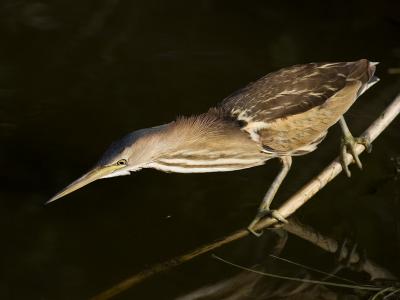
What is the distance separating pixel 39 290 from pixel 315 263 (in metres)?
1.25

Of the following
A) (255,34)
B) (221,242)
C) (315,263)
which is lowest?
(315,263)

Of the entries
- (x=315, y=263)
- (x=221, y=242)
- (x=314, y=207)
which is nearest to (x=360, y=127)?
(x=314, y=207)

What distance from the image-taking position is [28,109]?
4.91 meters

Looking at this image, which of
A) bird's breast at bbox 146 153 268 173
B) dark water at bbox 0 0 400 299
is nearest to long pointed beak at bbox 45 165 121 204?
bird's breast at bbox 146 153 268 173

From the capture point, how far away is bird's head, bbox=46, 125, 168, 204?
A: 11.3 ft

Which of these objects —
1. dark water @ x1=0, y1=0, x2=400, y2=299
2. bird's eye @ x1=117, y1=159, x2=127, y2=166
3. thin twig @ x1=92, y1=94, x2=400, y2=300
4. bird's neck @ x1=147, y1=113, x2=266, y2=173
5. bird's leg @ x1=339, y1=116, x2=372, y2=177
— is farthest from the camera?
bird's leg @ x1=339, y1=116, x2=372, y2=177

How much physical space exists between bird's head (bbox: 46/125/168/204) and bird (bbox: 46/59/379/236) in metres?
0.03

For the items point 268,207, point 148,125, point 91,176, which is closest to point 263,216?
point 268,207

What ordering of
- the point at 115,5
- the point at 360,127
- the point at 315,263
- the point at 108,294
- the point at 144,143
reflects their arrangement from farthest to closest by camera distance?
the point at 115,5 < the point at 360,127 < the point at 315,263 < the point at 144,143 < the point at 108,294

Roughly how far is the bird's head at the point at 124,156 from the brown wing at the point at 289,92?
0.45 m

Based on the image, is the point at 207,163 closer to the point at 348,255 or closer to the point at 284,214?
the point at 284,214

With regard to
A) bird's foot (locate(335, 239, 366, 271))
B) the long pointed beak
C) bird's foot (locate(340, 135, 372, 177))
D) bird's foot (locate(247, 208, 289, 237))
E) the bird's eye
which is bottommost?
bird's foot (locate(335, 239, 366, 271))

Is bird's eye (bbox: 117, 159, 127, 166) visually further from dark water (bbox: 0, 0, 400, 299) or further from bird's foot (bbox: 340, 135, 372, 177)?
bird's foot (bbox: 340, 135, 372, 177)

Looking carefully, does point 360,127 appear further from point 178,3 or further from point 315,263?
point 178,3
